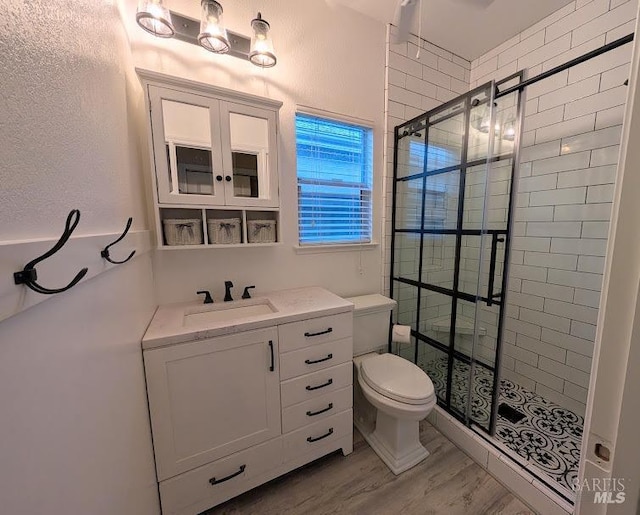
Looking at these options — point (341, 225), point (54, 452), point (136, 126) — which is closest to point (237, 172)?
point (136, 126)

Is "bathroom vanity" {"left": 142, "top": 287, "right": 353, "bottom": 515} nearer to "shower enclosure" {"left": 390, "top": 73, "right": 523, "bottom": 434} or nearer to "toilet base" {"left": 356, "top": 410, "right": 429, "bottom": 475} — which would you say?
"toilet base" {"left": 356, "top": 410, "right": 429, "bottom": 475}

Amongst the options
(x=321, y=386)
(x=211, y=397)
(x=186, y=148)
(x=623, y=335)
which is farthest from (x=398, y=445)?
(x=186, y=148)

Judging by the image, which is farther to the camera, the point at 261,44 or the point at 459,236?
the point at 459,236

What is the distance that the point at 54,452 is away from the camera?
409 mm

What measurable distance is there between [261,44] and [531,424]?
289cm

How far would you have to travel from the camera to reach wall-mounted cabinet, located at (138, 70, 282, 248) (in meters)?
A: 1.23

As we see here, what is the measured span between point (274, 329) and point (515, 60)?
2693mm

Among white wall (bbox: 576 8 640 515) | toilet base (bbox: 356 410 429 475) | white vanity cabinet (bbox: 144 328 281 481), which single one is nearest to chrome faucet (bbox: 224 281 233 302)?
white vanity cabinet (bbox: 144 328 281 481)

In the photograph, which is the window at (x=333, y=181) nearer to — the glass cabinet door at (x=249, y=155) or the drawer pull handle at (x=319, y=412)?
the glass cabinet door at (x=249, y=155)

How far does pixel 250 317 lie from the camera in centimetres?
125

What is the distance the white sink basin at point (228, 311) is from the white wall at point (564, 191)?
6.63 ft

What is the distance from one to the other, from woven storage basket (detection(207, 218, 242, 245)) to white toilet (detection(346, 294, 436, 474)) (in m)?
0.91

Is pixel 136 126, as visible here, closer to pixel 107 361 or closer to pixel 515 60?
pixel 107 361

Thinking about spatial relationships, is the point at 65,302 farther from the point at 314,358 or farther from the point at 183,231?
the point at 314,358
